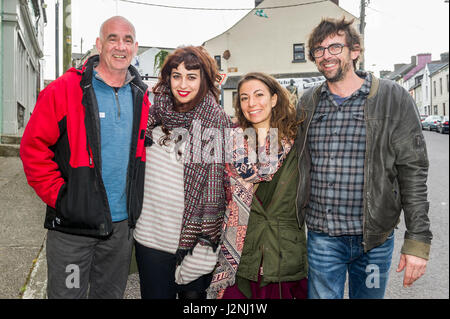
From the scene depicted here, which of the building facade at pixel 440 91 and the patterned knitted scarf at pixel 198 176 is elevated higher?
the building facade at pixel 440 91

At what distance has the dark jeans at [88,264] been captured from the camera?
238 centimetres

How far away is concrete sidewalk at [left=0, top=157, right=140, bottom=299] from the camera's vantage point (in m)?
3.25

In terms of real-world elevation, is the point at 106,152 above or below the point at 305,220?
above

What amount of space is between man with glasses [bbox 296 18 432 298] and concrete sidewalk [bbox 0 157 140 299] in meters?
2.22

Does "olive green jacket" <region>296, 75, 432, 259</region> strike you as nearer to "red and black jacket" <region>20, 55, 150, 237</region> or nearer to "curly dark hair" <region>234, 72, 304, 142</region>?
"curly dark hair" <region>234, 72, 304, 142</region>

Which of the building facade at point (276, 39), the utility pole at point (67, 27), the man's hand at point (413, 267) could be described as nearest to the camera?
the man's hand at point (413, 267)

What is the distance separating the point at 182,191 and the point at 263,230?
0.60 m

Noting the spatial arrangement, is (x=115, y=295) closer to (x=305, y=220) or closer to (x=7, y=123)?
(x=305, y=220)

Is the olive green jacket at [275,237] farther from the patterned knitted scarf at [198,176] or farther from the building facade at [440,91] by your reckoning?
the building facade at [440,91]

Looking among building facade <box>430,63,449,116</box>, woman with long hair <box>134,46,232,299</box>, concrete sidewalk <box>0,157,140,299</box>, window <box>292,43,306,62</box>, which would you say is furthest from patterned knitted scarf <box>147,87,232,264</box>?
building facade <box>430,63,449,116</box>

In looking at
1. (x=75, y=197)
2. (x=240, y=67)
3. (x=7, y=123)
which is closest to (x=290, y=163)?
(x=75, y=197)

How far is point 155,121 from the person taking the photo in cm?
258

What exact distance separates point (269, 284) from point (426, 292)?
2.17m

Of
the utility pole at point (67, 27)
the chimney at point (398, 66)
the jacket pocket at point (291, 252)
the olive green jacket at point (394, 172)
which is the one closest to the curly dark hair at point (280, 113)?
the olive green jacket at point (394, 172)
